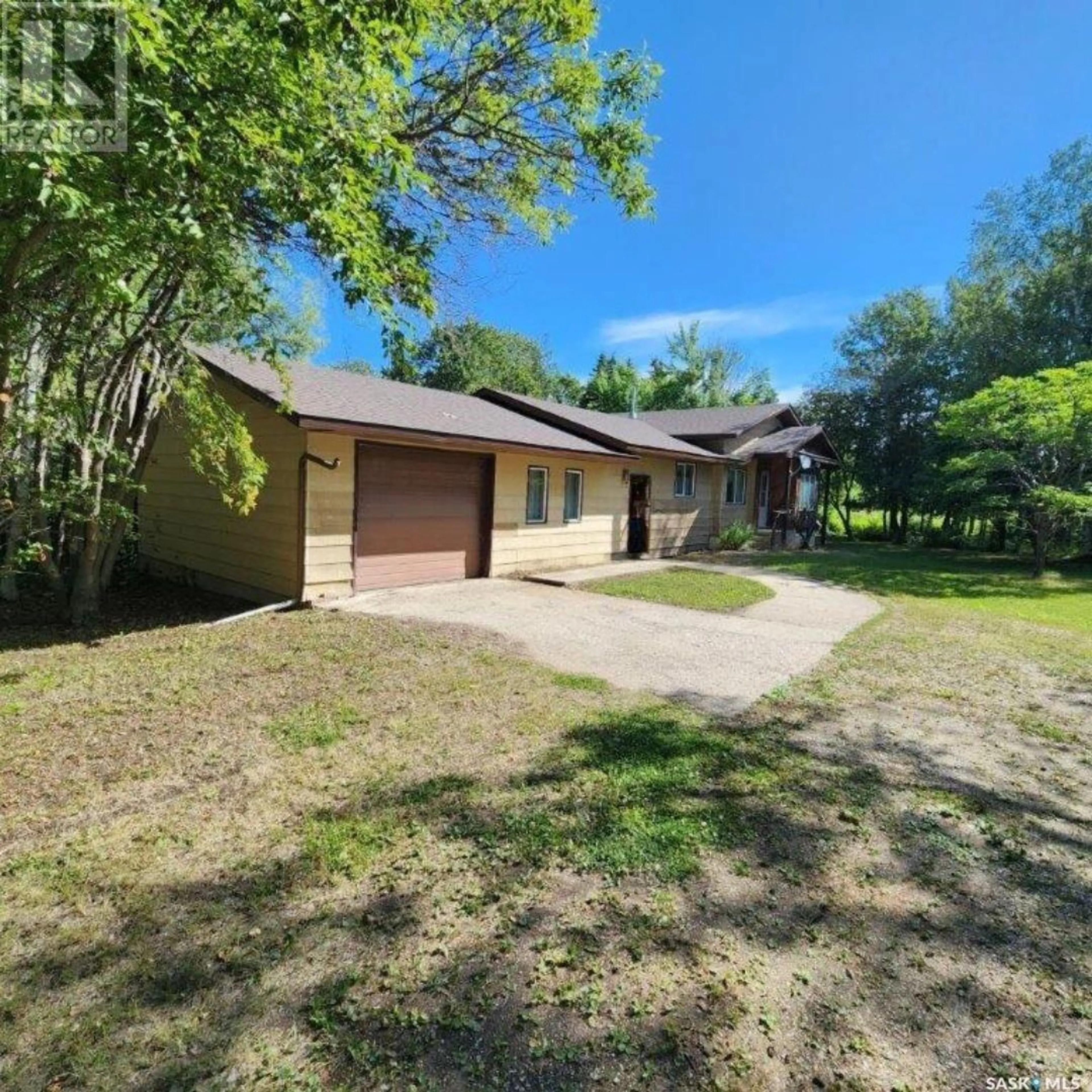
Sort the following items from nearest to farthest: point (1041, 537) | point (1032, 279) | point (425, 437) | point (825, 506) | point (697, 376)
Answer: point (425, 437)
point (1041, 537)
point (1032, 279)
point (825, 506)
point (697, 376)

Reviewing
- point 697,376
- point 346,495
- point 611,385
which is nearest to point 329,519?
point 346,495

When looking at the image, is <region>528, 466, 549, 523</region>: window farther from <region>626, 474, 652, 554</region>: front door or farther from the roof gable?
the roof gable

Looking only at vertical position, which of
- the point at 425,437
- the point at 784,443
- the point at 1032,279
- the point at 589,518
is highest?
the point at 1032,279

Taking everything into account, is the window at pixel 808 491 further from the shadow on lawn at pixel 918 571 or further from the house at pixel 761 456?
the shadow on lawn at pixel 918 571

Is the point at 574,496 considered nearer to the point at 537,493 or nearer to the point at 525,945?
the point at 537,493

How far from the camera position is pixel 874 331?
25516 millimetres

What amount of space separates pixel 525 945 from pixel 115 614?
26.4 feet

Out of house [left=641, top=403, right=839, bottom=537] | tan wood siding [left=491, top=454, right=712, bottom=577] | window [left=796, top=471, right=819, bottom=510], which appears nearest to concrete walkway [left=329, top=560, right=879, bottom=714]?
tan wood siding [left=491, top=454, right=712, bottom=577]

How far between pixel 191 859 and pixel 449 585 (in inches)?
286

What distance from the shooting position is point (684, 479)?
17016 millimetres

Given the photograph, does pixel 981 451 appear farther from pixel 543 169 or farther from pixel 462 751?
pixel 462 751

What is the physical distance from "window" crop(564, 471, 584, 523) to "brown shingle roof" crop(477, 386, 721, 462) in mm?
1688

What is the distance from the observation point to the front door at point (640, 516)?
15562 mm

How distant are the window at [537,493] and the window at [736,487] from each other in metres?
8.50
